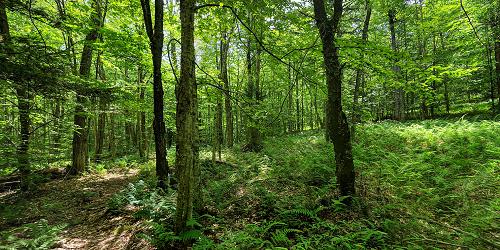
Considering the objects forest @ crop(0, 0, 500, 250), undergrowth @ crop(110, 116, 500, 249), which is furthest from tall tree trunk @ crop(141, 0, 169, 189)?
undergrowth @ crop(110, 116, 500, 249)

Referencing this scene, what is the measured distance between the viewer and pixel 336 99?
590 cm

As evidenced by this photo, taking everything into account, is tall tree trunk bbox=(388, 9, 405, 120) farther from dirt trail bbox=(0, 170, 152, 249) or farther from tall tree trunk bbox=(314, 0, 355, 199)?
dirt trail bbox=(0, 170, 152, 249)

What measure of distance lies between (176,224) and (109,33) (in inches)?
271

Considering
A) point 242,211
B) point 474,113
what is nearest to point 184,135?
point 242,211

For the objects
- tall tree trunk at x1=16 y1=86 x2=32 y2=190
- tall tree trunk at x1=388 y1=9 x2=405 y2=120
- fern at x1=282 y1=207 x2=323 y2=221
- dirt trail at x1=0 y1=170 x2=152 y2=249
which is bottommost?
dirt trail at x1=0 y1=170 x2=152 y2=249

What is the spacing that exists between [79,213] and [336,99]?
739cm

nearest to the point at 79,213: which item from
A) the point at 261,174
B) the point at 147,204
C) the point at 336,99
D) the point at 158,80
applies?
the point at 147,204

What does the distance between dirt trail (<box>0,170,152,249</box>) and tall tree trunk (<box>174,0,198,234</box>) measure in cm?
105

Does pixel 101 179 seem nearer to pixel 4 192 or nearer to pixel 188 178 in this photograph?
pixel 4 192

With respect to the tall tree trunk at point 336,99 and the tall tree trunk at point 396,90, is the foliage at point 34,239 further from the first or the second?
the tall tree trunk at point 396,90

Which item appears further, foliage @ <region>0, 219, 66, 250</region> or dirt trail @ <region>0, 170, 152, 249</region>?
dirt trail @ <region>0, 170, 152, 249</region>

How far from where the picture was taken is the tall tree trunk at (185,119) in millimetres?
4637

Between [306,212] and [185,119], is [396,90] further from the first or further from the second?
[185,119]

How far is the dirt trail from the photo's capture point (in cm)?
545
